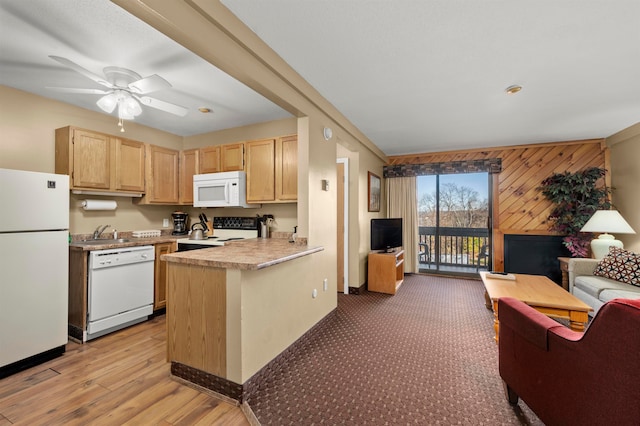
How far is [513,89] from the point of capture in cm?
265

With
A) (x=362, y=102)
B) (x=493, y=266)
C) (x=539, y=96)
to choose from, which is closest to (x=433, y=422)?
(x=362, y=102)

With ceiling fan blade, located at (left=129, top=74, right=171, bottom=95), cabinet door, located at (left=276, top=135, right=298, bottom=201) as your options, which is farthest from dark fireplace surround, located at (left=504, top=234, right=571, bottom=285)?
ceiling fan blade, located at (left=129, top=74, right=171, bottom=95)

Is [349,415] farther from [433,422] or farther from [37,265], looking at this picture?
[37,265]

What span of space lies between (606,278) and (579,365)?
2.95 m

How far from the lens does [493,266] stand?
4.85m

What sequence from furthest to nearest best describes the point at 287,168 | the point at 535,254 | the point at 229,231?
the point at 535,254
the point at 229,231
the point at 287,168

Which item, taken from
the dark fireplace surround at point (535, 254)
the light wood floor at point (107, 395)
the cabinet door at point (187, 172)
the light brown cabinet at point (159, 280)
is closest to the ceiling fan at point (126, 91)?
the cabinet door at point (187, 172)

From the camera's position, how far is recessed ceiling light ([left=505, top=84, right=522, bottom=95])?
8.55ft

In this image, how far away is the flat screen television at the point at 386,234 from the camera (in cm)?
455

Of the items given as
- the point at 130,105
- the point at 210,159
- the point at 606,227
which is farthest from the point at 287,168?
the point at 606,227

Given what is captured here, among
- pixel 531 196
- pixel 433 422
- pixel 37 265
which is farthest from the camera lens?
pixel 531 196

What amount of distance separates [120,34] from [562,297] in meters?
4.26

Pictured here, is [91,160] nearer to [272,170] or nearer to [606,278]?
[272,170]

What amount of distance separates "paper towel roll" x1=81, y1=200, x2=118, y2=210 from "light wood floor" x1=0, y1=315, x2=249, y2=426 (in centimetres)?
162
